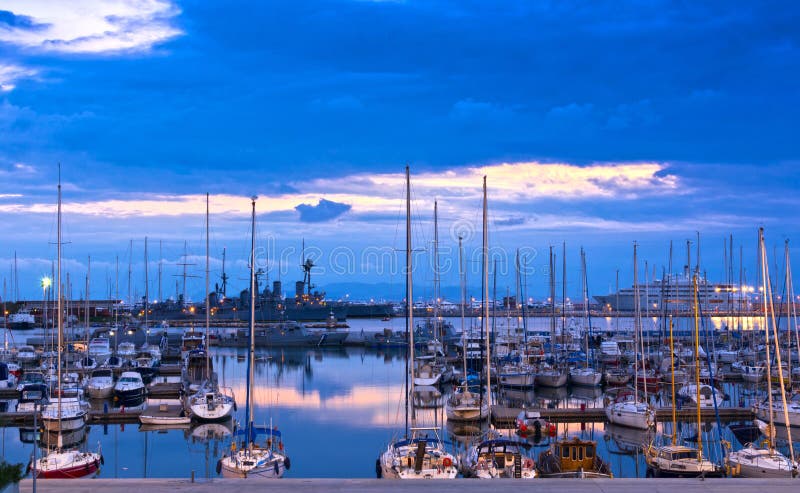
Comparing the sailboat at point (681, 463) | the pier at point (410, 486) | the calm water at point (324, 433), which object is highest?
the pier at point (410, 486)

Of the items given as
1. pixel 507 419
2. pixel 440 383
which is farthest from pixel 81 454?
pixel 440 383

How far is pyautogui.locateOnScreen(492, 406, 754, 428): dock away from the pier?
2022cm

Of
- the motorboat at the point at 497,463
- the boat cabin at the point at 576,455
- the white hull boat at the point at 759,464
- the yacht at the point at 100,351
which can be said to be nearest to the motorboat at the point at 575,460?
the boat cabin at the point at 576,455

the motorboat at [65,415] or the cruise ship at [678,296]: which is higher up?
the cruise ship at [678,296]

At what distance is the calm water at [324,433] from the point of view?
32.8 metres

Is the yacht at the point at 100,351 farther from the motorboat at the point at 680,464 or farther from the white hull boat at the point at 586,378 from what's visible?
the motorboat at the point at 680,464

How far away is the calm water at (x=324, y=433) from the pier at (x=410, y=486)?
37.5 ft

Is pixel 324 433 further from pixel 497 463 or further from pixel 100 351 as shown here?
pixel 100 351

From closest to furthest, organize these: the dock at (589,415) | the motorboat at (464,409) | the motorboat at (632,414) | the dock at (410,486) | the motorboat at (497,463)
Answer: the dock at (410,486), the motorboat at (497,463), the motorboat at (632,414), the motorboat at (464,409), the dock at (589,415)

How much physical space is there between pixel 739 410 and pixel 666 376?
11.9 metres

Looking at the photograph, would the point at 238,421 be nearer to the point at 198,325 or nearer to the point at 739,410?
the point at 739,410

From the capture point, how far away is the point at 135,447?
118ft

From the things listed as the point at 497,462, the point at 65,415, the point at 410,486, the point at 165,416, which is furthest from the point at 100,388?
the point at 410,486

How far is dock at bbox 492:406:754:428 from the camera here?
3941 cm
